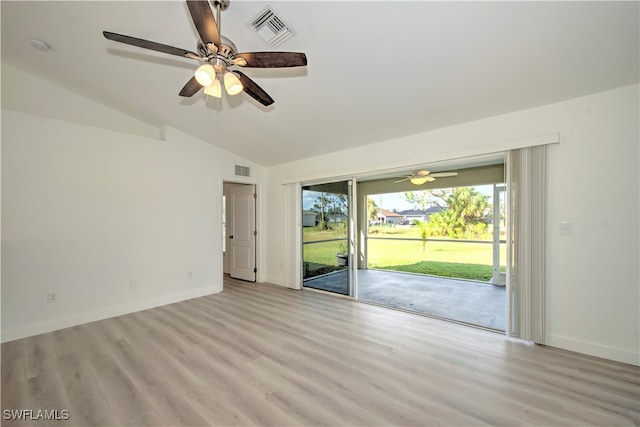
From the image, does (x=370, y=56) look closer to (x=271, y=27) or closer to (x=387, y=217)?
(x=271, y=27)

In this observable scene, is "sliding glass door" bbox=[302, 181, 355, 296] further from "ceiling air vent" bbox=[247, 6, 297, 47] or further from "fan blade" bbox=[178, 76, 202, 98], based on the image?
"fan blade" bbox=[178, 76, 202, 98]

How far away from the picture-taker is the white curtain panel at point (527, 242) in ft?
8.97

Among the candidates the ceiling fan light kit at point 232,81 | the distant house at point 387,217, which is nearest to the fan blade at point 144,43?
the ceiling fan light kit at point 232,81

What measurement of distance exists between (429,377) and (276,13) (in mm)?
3204

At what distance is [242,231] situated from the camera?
5.85 meters

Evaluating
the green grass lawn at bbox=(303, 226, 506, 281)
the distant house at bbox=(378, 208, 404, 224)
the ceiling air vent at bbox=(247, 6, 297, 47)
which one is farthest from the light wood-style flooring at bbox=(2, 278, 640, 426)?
the distant house at bbox=(378, 208, 404, 224)

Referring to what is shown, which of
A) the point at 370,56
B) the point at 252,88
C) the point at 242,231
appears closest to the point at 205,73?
the point at 252,88

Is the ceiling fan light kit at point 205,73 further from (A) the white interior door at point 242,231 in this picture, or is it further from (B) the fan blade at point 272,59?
(A) the white interior door at point 242,231

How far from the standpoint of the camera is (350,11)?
1981mm

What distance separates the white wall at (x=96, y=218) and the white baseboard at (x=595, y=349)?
4819mm

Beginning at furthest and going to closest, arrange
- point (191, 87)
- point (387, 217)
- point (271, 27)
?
1. point (387, 217)
2. point (191, 87)
3. point (271, 27)

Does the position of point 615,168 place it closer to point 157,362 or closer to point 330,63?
point 330,63

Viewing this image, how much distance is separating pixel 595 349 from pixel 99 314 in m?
5.72

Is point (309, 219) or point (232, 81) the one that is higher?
point (232, 81)
